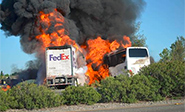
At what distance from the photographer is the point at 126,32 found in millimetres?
28922

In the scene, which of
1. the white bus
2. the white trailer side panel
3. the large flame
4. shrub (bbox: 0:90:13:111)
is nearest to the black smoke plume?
the large flame

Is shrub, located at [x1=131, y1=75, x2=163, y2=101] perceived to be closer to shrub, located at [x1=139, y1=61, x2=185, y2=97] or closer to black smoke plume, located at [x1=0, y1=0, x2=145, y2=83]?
shrub, located at [x1=139, y1=61, x2=185, y2=97]

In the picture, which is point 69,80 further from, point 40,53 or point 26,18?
point 26,18

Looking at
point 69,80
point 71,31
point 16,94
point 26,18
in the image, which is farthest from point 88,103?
point 26,18

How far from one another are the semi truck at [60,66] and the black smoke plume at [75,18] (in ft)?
18.6

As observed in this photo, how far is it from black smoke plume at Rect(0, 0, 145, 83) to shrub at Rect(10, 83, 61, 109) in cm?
1326

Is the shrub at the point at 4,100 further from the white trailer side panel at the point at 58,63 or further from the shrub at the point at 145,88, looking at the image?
the white trailer side panel at the point at 58,63

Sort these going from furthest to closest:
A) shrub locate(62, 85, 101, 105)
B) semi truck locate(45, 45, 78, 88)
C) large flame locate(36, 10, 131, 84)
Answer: large flame locate(36, 10, 131, 84)
semi truck locate(45, 45, 78, 88)
shrub locate(62, 85, 101, 105)

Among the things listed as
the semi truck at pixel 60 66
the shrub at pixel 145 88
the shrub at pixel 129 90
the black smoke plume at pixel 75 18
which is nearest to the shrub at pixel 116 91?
the shrub at pixel 129 90

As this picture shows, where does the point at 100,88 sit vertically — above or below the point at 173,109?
above

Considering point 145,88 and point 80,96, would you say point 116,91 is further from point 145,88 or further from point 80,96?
point 80,96

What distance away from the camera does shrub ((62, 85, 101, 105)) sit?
30.6 feet

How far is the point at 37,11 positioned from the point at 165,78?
55.9 feet

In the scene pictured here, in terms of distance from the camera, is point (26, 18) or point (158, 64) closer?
point (158, 64)
